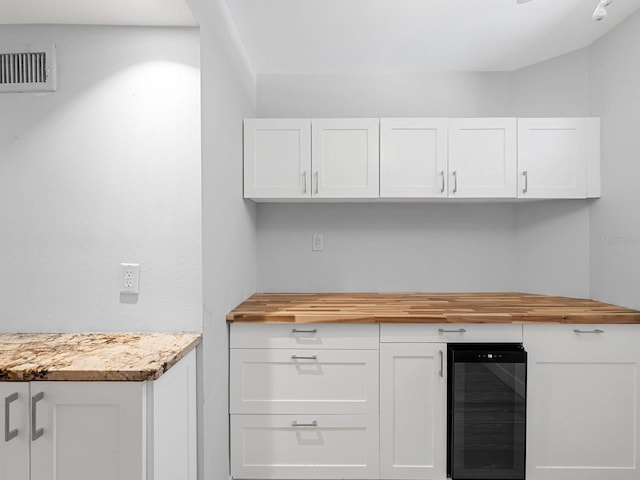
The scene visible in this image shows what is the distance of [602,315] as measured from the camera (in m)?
2.08

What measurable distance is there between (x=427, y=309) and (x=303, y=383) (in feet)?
2.62

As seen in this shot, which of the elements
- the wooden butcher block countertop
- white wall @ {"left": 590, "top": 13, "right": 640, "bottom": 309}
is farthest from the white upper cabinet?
the wooden butcher block countertop

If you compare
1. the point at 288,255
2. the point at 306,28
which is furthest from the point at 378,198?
the point at 306,28

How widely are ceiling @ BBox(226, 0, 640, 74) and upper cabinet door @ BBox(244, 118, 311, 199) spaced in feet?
1.56

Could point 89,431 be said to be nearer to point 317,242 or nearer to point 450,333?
point 450,333

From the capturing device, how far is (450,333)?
2094 mm

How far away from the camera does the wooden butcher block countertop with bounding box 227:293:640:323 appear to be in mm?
2076

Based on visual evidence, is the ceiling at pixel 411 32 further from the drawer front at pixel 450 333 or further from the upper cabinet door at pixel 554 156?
the drawer front at pixel 450 333

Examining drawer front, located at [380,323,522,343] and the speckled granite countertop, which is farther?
drawer front, located at [380,323,522,343]

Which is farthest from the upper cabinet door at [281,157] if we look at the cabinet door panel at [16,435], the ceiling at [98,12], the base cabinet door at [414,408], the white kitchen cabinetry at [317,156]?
the cabinet door panel at [16,435]

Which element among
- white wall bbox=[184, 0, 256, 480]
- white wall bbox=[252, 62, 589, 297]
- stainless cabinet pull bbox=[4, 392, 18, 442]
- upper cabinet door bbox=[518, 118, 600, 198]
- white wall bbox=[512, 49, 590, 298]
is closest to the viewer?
stainless cabinet pull bbox=[4, 392, 18, 442]

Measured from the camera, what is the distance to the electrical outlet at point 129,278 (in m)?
1.63

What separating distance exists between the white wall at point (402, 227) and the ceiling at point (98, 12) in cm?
140

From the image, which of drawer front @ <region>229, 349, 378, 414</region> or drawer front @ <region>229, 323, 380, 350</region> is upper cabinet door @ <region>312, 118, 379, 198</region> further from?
drawer front @ <region>229, 349, 378, 414</region>
